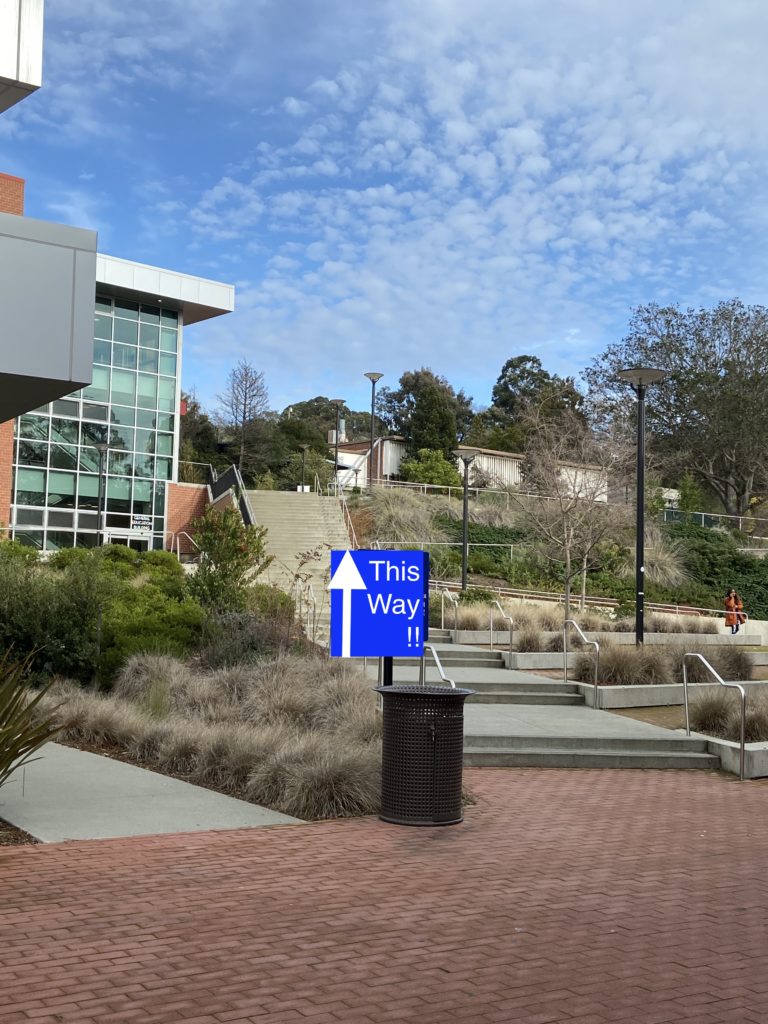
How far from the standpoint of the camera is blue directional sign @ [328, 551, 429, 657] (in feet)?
31.2

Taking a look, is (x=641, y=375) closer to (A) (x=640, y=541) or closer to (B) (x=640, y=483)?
(B) (x=640, y=483)

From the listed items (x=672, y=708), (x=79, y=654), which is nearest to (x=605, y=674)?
(x=672, y=708)

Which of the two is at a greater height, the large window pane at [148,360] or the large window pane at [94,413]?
the large window pane at [148,360]

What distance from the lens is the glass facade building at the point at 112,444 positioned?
118ft

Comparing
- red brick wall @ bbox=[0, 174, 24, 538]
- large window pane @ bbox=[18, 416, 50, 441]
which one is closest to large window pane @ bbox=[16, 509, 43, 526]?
red brick wall @ bbox=[0, 174, 24, 538]

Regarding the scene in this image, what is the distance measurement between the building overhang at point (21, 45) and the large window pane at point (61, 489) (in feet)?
89.2

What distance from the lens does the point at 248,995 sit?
4523mm

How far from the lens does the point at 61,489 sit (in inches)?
1451

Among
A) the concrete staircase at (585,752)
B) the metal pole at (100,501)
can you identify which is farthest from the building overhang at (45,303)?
the metal pole at (100,501)

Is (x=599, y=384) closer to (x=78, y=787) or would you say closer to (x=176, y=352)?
(x=176, y=352)

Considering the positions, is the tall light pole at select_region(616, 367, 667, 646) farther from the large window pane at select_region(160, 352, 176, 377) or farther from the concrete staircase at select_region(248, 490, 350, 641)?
the large window pane at select_region(160, 352, 176, 377)

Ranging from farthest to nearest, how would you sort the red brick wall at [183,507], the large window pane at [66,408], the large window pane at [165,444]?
1. the large window pane at [165,444]
2. the red brick wall at [183,507]
3. the large window pane at [66,408]

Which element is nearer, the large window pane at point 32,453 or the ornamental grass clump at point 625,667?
the ornamental grass clump at point 625,667

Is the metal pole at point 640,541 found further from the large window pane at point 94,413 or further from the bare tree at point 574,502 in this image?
the large window pane at point 94,413
